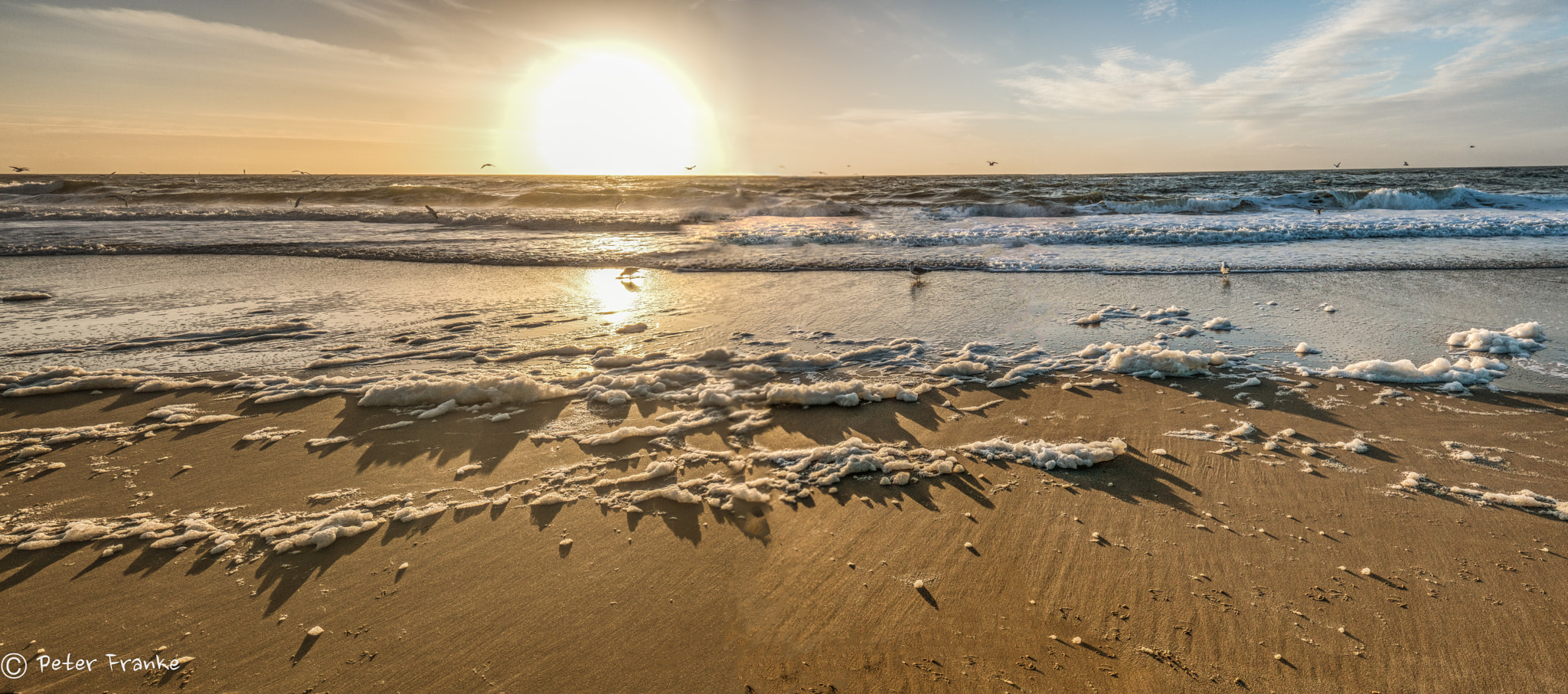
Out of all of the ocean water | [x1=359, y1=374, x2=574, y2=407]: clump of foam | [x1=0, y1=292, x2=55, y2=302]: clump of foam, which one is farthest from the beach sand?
Result: the ocean water

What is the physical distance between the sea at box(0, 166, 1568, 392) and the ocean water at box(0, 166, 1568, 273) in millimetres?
155

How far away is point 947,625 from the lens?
2518 mm

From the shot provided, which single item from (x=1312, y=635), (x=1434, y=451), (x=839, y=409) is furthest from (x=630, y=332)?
(x=1434, y=451)

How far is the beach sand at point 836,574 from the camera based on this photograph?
7.65ft

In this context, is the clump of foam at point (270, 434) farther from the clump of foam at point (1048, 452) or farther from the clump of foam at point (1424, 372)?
the clump of foam at point (1424, 372)

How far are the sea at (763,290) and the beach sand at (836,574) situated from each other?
164 centimetres

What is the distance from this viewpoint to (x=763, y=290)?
9.59m

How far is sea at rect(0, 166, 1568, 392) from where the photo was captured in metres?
6.05

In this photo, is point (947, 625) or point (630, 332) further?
point (630, 332)

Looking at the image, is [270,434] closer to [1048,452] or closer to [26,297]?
[1048,452]

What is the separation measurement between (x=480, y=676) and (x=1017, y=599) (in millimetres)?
2224

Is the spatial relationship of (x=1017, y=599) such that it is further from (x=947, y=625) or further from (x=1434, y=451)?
(x=1434, y=451)

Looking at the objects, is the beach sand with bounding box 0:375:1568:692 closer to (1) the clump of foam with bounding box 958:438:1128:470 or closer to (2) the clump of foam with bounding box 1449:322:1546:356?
(1) the clump of foam with bounding box 958:438:1128:470

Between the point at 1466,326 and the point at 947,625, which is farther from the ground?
the point at 1466,326
